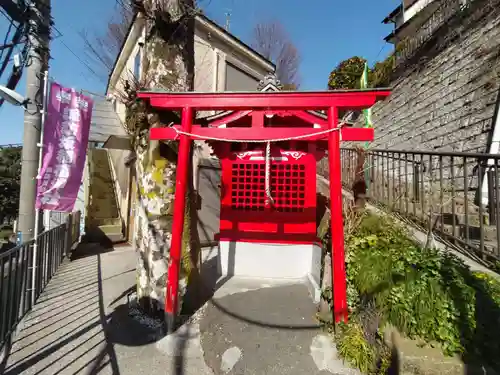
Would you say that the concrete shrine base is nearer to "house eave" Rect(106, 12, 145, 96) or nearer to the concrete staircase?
the concrete staircase

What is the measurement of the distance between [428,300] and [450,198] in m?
2.26

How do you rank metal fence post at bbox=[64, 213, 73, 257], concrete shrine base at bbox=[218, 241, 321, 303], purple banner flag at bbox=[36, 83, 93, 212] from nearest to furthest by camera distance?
purple banner flag at bbox=[36, 83, 93, 212] → concrete shrine base at bbox=[218, 241, 321, 303] → metal fence post at bbox=[64, 213, 73, 257]

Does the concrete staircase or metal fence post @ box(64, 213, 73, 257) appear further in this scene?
the concrete staircase

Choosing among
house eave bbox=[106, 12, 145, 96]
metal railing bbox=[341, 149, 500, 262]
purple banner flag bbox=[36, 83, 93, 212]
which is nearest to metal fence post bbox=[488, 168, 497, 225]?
metal railing bbox=[341, 149, 500, 262]

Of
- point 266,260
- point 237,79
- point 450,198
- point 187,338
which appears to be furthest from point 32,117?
point 237,79

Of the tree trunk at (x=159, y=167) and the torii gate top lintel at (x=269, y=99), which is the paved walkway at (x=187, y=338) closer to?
the tree trunk at (x=159, y=167)

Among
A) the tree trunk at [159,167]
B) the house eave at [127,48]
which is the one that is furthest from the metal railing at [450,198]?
the house eave at [127,48]

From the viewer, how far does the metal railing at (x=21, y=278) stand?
3725 millimetres

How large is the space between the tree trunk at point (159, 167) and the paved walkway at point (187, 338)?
601mm

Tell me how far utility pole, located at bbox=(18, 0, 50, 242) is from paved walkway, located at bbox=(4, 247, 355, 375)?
5.40 feet

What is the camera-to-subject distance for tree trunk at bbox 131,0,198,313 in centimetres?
447

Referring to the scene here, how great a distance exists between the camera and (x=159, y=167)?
180 inches

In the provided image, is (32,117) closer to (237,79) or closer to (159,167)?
(159,167)

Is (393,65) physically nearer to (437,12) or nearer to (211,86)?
(437,12)
